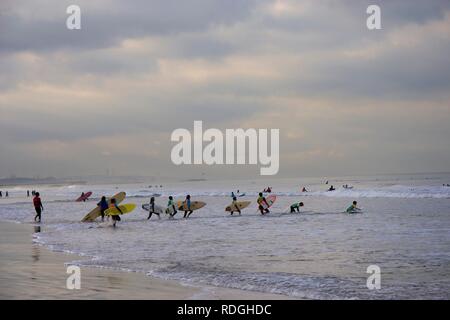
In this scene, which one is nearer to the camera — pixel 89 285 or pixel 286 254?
pixel 89 285

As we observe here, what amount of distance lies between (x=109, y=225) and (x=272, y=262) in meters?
13.0

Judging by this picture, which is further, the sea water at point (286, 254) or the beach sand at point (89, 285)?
the sea water at point (286, 254)

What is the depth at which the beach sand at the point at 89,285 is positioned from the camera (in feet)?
27.0

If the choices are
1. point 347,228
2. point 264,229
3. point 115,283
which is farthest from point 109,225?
point 115,283

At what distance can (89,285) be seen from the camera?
9062 millimetres

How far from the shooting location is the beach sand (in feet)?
27.0

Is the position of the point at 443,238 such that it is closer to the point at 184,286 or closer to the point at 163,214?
the point at 184,286

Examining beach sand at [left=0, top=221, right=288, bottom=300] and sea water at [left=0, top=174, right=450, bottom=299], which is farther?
sea water at [left=0, top=174, right=450, bottom=299]

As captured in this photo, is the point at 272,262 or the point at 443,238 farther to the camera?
the point at 443,238

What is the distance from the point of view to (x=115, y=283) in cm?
937

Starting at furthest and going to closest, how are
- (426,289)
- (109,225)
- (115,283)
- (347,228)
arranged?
1. (109,225)
2. (347,228)
3. (115,283)
4. (426,289)

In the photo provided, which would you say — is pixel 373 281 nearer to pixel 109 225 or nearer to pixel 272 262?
pixel 272 262
